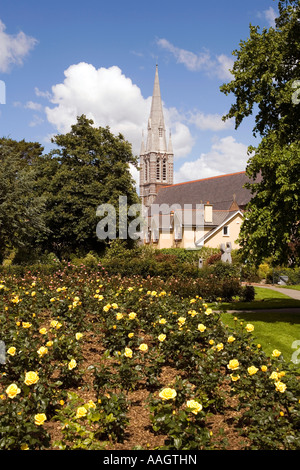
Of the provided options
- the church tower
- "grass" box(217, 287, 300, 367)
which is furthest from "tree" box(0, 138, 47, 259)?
the church tower

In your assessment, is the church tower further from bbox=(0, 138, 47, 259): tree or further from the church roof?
bbox=(0, 138, 47, 259): tree

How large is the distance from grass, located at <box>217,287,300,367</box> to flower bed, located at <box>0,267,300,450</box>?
1.36 meters

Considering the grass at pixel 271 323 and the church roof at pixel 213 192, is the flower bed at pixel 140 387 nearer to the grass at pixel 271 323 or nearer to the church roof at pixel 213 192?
the grass at pixel 271 323

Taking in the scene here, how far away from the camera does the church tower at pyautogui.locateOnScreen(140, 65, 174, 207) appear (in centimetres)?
9975

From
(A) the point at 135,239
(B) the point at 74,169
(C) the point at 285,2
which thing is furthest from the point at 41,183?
(C) the point at 285,2

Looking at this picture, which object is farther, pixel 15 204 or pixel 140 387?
pixel 15 204

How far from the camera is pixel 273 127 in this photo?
1430 centimetres

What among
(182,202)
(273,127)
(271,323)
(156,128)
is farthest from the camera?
(156,128)

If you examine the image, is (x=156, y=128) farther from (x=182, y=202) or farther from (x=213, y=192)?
(x=213, y=192)

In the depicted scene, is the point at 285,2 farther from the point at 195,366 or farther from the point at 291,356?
the point at 195,366

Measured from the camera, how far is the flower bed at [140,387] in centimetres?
470

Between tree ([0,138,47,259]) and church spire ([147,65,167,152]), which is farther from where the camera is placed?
church spire ([147,65,167,152])

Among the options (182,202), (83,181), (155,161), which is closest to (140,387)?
(83,181)

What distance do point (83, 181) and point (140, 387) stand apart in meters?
28.6
